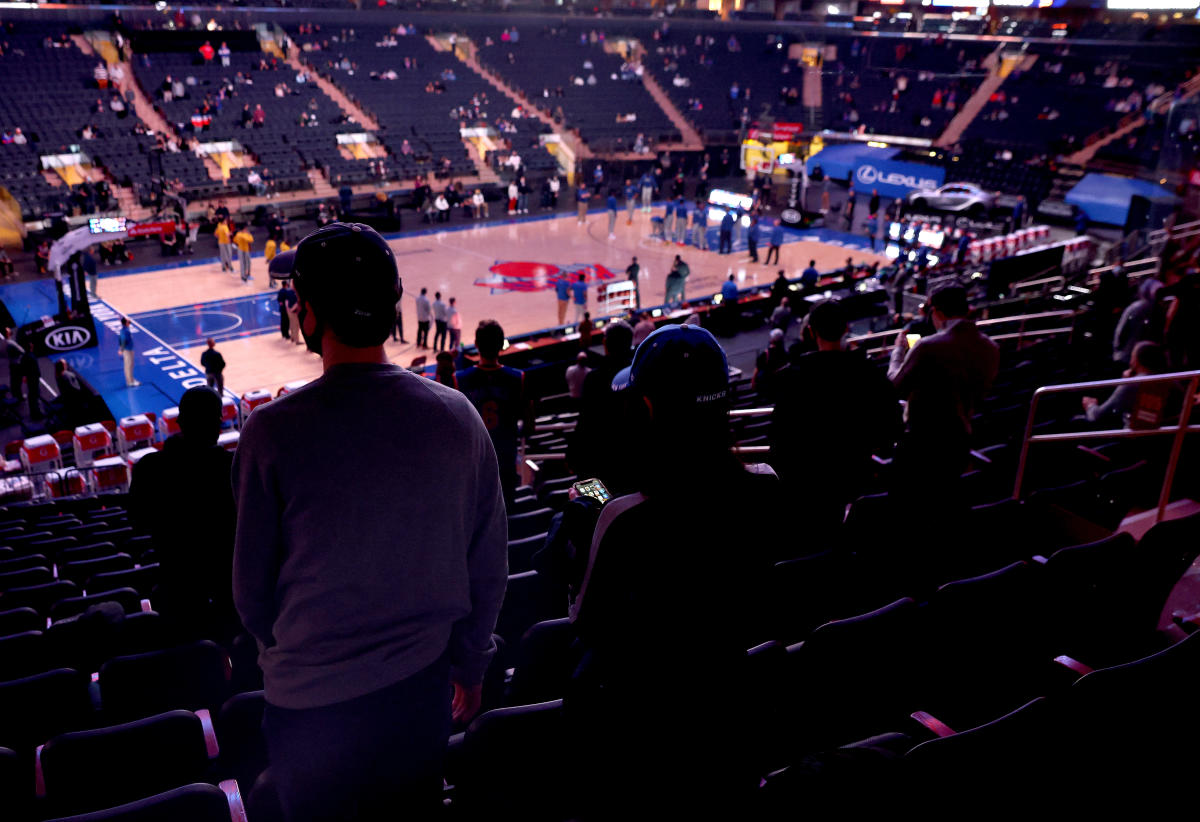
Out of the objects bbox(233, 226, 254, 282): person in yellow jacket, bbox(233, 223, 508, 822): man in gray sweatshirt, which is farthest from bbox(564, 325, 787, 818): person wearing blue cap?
bbox(233, 226, 254, 282): person in yellow jacket

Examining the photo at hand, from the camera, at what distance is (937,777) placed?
234 cm

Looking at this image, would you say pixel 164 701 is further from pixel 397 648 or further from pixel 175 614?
pixel 397 648

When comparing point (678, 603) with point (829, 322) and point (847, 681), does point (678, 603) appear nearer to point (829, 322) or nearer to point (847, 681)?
point (847, 681)

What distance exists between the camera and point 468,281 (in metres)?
25.2

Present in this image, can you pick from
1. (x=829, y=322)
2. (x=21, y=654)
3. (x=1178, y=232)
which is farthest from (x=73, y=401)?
(x=1178, y=232)

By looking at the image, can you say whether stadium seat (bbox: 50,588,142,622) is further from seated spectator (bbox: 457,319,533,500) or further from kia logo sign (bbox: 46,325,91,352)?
kia logo sign (bbox: 46,325,91,352)

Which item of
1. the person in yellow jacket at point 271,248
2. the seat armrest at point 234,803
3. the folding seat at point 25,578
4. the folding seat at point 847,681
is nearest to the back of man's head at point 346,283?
the seat armrest at point 234,803

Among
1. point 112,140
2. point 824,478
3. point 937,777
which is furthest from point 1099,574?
point 112,140

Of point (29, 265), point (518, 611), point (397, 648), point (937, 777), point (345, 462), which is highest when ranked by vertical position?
point (345, 462)

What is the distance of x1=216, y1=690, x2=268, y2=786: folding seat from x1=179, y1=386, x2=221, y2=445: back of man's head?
3.70 feet

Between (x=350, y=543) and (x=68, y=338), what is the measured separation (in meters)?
20.2

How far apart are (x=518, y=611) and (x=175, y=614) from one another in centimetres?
158

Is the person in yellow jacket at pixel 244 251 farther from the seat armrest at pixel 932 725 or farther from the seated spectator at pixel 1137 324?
the seat armrest at pixel 932 725

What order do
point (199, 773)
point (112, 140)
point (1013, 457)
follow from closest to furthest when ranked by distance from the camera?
point (199, 773) < point (1013, 457) < point (112, 140)
